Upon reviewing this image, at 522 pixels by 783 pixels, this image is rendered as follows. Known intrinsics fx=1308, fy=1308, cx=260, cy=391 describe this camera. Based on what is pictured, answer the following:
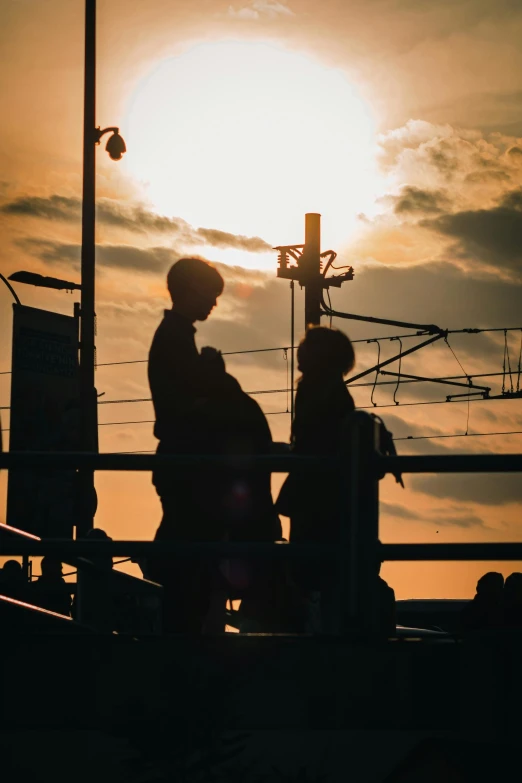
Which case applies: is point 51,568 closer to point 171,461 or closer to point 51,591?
point 51,591

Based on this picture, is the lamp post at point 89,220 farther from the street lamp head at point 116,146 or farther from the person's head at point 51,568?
the person's head at point 51,568

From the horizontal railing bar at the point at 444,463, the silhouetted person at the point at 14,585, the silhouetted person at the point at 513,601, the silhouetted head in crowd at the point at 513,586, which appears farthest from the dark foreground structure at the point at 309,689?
the silhouetted person at the point at 14,585

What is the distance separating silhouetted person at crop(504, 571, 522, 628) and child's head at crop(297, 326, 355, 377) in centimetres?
164

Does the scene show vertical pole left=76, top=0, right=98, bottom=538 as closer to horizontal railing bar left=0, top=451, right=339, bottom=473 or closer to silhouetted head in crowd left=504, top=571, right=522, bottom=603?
silhouetted head in crowd left=504, top=571, right=522, bottom=603

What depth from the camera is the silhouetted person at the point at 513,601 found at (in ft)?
23.1

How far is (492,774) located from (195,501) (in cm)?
170

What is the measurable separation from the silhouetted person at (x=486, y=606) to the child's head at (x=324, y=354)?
5.55ft

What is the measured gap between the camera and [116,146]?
19.1 metres

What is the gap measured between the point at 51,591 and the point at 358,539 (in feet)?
13.7

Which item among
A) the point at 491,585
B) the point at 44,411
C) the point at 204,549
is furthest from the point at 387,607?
the point at 44,411

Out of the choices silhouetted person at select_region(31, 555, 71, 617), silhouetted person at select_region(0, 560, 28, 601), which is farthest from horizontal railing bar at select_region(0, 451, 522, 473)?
silhouetted person at select_region(0, 560, 28, 601)

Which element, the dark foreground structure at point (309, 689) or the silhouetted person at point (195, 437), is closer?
the dark foreground structure at point (309, 689)

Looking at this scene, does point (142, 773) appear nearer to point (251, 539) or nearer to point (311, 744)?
point (311, 744)

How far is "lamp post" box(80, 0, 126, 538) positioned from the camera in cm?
1878
